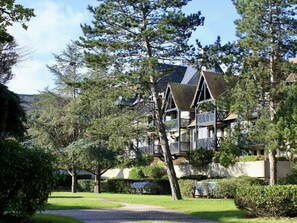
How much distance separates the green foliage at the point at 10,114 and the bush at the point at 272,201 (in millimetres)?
7727

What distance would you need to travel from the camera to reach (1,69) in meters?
27.0

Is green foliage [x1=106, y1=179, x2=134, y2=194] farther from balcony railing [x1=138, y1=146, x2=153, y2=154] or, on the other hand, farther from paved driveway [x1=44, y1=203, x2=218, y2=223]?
paved driveway [x1=44, y1=203, x2=218, y2=223]

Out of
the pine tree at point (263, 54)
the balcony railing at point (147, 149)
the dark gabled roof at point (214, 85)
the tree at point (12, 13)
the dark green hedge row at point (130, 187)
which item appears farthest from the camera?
the balcony railing at point (147, 149)

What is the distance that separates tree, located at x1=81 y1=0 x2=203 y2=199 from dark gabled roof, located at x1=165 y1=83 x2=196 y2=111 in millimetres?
19537

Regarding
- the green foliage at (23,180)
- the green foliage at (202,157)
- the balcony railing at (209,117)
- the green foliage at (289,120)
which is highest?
the balcony railing at (209,117)

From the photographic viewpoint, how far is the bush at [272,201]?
50.8ft

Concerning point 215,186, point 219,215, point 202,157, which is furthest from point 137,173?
point 219,215

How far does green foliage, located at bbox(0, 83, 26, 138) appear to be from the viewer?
508 inches

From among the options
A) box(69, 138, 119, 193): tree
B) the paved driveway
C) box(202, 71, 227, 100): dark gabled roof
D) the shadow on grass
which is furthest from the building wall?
the paved driveway

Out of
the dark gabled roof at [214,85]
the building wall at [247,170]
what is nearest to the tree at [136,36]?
the building wall at [247,170]

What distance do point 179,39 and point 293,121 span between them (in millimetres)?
10642

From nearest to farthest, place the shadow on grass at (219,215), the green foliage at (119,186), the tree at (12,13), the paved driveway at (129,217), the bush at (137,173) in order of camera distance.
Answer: the tree at (12,13), the paved driveway at (129,217), the shadow on grass at (219,215), the green foliage at (119,186), the bush at (137,173)

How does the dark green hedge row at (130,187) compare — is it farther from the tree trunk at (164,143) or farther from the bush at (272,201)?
the bush at (272,201)

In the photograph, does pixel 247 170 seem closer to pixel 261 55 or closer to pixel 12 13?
pixel 261 55
